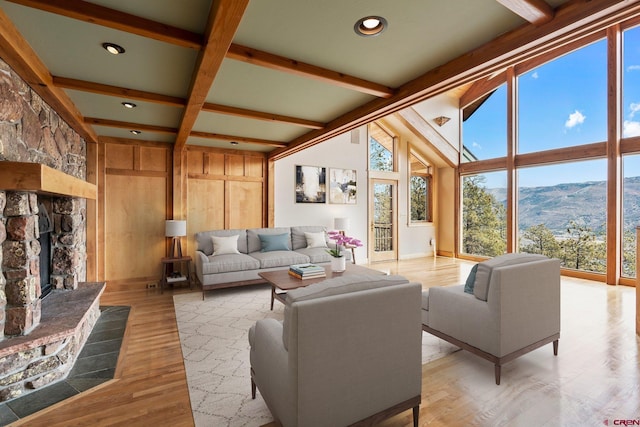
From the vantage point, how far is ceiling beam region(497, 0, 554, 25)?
1514 mm

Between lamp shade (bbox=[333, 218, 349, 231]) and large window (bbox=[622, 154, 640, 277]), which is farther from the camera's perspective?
lamp shade (bbox=[333, 218, 349, 231])

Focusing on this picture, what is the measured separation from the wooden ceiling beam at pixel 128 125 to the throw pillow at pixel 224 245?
1.81 meters

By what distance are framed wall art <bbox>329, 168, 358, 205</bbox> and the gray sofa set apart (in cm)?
95

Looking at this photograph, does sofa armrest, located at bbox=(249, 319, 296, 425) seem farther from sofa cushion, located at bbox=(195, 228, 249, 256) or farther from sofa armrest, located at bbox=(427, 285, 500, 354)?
sofa cushion, located at bbox=(195, 228, 249, 256)

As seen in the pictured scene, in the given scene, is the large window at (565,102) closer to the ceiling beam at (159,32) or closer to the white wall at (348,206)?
the white wall at (348,206)

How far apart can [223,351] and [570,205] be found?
6.72 metres

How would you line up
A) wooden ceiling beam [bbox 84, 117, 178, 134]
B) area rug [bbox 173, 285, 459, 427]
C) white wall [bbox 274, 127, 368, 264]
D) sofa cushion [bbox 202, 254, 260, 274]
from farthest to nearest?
white wall [bbox 274, 127, 368, 264]
sofa cushion [bbox 202, 254, 260, 274]
wooden ceiling beam [bbox 84, 117, 178, 134]
area rug [bbox 173, 285, 459, 427]

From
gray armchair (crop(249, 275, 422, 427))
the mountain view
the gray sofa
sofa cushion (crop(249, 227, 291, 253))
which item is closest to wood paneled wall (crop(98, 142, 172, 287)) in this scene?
the gray sofa

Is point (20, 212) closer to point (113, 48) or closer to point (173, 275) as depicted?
point (113, 48)

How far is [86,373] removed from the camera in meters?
2.36

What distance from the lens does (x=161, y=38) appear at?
184 centimetres

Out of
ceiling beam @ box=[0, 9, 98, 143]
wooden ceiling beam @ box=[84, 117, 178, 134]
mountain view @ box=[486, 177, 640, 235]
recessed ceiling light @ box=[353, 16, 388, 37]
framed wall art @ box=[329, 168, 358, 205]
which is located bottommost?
mountain view @ box=[486, 177, 640, 235]

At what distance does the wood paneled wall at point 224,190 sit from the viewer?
17.7ft

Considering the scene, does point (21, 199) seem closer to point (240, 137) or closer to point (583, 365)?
point (240, 137)
